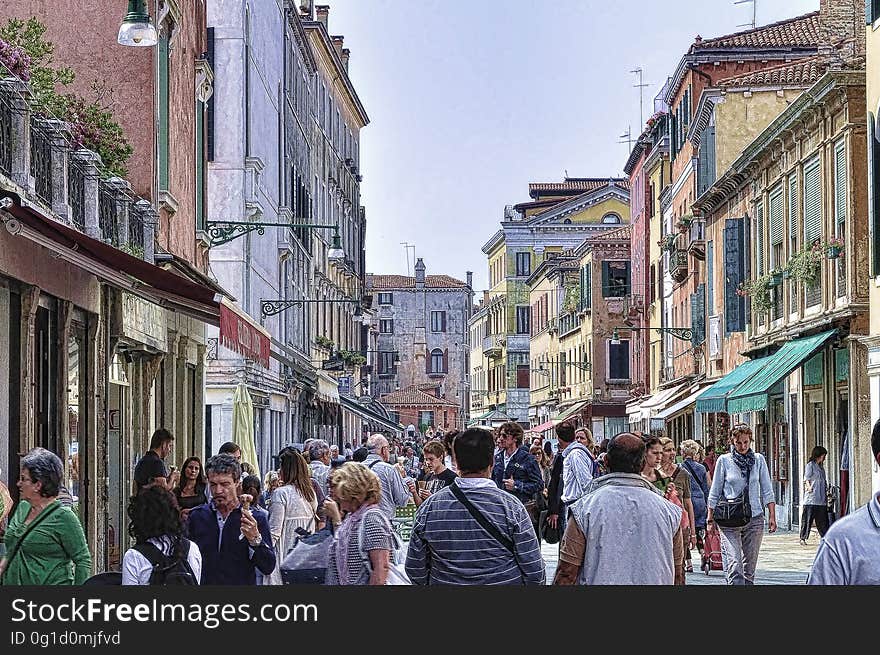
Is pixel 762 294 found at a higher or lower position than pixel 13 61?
lower

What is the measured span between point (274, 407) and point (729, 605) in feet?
115

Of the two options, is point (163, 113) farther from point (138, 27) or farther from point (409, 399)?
point (409, 399)

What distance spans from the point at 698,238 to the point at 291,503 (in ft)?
99.0

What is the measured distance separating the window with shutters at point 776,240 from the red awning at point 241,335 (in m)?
14.7

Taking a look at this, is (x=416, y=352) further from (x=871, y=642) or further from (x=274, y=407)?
(x=871, y=642)

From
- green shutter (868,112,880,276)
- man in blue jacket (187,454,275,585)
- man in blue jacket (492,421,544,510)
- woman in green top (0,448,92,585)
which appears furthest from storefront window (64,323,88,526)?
green shutter (868,112,880,276)

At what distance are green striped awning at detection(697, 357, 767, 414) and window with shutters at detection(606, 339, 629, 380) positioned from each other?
3725 centimetres

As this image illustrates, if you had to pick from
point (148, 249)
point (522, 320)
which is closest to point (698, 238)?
point (148, 249)

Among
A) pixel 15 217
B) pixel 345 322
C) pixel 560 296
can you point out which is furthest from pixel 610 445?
pixel 560 296

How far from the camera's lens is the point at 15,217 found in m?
10.3

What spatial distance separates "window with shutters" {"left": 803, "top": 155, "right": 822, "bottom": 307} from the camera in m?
27.8

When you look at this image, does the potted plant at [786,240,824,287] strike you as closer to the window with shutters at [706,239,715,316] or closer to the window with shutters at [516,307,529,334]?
the window with shutters at [706,239,715,316]

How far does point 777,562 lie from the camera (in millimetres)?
21531

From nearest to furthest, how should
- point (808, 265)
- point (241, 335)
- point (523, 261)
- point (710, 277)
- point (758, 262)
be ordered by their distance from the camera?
point (241, 335), point (808, 265), point (758, 262), point (710, 277), point (523, 261)
